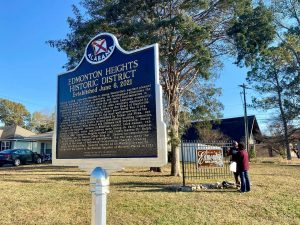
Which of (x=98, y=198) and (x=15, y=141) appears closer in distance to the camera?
(x=98, y=198)

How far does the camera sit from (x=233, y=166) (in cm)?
1081

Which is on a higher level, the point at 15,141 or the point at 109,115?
the point at 15,141

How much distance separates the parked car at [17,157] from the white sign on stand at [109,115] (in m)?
22.3

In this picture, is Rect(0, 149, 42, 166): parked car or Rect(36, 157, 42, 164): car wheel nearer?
Rect(0, 149, 42, 166): parked car

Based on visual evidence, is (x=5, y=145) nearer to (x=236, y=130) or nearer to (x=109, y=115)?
(x=236, y=130)

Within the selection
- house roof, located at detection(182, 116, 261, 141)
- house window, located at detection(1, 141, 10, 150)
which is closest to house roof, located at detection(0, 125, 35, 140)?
house window, located at detection(1, 141, 10, 150)

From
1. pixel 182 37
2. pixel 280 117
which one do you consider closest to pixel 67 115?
pixel 182 37

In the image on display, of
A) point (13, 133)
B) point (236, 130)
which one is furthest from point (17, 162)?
point (236, 130)

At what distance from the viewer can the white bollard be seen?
168 inches

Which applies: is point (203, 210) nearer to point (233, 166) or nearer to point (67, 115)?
point (233, 166)

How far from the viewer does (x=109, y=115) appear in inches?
194

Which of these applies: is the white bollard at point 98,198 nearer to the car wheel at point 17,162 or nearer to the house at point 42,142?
the car wheel at point 17,162

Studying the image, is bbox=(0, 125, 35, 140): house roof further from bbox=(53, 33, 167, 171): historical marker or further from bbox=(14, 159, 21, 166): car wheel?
bbox=(53, 33, 167, 171): historical marker

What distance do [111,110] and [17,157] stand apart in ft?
79.6
